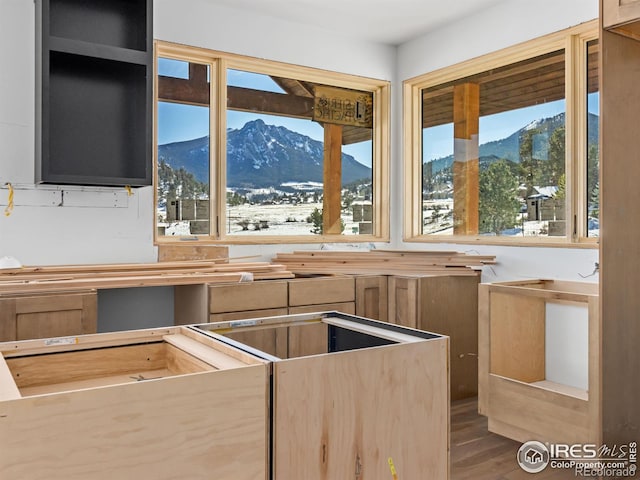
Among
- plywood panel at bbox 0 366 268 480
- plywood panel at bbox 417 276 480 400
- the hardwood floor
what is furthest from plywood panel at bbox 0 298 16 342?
plywood panel at bbox 417 276 480 400

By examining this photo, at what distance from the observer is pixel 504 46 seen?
4.08 metres

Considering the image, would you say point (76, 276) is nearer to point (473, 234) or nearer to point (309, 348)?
point (309, 348)

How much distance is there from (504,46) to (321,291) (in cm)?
220

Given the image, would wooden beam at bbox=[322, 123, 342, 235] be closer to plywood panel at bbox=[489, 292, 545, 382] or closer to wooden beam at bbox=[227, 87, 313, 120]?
wooden beam at bbox=[227, 87, 313, 120]

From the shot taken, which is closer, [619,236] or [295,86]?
[619,236]

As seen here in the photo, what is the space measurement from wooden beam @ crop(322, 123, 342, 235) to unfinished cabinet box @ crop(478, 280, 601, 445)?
1.81 m

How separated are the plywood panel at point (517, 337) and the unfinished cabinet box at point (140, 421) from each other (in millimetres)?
2178

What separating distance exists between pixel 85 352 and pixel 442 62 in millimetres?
3827

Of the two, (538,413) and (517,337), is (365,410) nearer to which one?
(538,413)

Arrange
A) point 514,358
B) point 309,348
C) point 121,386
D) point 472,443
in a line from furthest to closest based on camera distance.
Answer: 1. point 514,358
2. point 472,443
3. point 309,348
4. point 121,386

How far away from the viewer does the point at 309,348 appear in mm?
1905

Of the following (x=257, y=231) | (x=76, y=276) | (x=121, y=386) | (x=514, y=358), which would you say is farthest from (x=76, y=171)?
(x=514, y=358)

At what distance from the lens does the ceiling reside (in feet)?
13.5

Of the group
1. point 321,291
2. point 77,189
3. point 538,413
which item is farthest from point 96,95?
point 538,413
